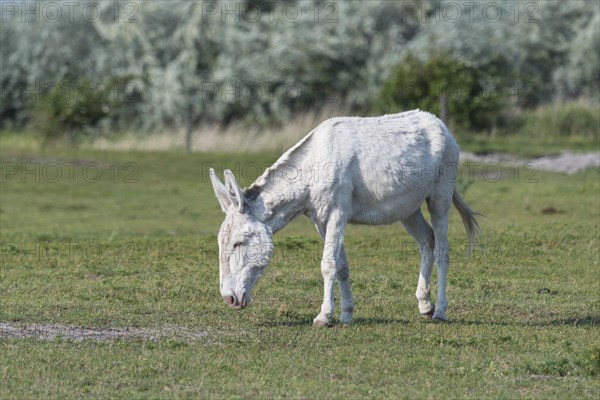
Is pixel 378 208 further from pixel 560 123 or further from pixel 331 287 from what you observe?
pixel 560 123

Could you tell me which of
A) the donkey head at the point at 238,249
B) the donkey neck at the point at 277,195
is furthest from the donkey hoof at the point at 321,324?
the donkey neck at the point at 277,195

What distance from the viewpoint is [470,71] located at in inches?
1443

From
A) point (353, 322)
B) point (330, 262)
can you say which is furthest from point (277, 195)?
point (353, 322)

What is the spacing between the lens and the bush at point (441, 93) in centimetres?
3431

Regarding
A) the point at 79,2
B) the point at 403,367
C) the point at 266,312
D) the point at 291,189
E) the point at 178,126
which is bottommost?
the point at 178,126

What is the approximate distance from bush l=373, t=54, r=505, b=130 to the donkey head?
75.8 feet

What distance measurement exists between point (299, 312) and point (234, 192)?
1973 mm

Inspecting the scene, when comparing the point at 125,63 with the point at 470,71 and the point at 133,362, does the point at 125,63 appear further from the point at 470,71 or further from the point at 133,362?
the point at 133,362

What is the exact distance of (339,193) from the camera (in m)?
11.1

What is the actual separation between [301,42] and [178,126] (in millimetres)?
5468

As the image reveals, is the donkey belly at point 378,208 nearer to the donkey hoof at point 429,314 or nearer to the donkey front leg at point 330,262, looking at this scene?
the donkey front leg at point 330,262

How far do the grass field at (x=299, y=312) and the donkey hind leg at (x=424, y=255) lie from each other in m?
0.26

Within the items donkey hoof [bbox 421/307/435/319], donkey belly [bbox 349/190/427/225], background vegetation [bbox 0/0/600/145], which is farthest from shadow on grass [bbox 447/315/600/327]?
background vegetation [bbox 0/0/600/145]

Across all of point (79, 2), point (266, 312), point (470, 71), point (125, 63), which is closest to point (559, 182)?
point (470, 71)
